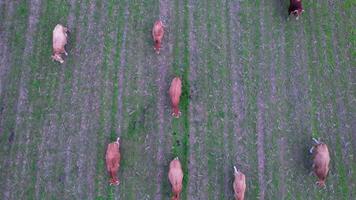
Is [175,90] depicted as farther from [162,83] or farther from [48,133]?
[48,133]

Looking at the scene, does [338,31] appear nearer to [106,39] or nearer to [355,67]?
[355,67]

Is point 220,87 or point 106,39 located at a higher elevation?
point 106,39

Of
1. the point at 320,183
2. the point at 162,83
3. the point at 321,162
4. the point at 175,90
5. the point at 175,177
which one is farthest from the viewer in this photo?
the point at 162,83

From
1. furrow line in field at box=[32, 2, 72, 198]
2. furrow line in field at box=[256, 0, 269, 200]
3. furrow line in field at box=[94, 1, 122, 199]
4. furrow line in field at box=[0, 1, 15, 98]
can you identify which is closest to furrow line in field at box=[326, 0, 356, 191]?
furrow line in field at box=[256, 0, 269, 200]

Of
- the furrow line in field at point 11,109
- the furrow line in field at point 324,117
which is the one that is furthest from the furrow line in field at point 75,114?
the furrow line in field at point 324,117

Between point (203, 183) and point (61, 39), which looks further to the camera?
point (61, 39)

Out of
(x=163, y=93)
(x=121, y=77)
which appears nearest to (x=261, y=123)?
(x=163, y=93)

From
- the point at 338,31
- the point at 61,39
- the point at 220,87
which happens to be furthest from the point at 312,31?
the point at 61,39
